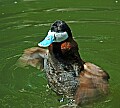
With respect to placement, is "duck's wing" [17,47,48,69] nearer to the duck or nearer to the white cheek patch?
the duck

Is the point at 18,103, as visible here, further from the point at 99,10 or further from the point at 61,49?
the point at 99,10

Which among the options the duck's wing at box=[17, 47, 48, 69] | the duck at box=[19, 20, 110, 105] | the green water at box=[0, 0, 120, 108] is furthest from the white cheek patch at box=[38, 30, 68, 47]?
the green water at box=[0, 0, 120, 108]

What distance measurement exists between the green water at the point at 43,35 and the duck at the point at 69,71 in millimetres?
185

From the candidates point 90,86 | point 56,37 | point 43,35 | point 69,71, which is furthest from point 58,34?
point 43,35

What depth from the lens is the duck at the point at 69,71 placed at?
11.2ft

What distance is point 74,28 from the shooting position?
566 centimetres

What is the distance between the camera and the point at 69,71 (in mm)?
3596

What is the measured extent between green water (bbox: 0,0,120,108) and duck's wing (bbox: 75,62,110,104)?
0.46ft

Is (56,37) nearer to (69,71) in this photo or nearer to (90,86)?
(69,71)

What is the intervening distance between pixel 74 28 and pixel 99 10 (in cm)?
82

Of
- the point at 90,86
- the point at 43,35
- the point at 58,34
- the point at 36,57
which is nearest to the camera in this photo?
the point at 58,34

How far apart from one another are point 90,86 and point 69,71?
0.21 metres

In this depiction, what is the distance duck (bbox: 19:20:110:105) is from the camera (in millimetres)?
3406

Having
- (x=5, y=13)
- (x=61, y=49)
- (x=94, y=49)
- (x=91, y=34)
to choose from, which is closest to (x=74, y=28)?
(x=91, y=34)
